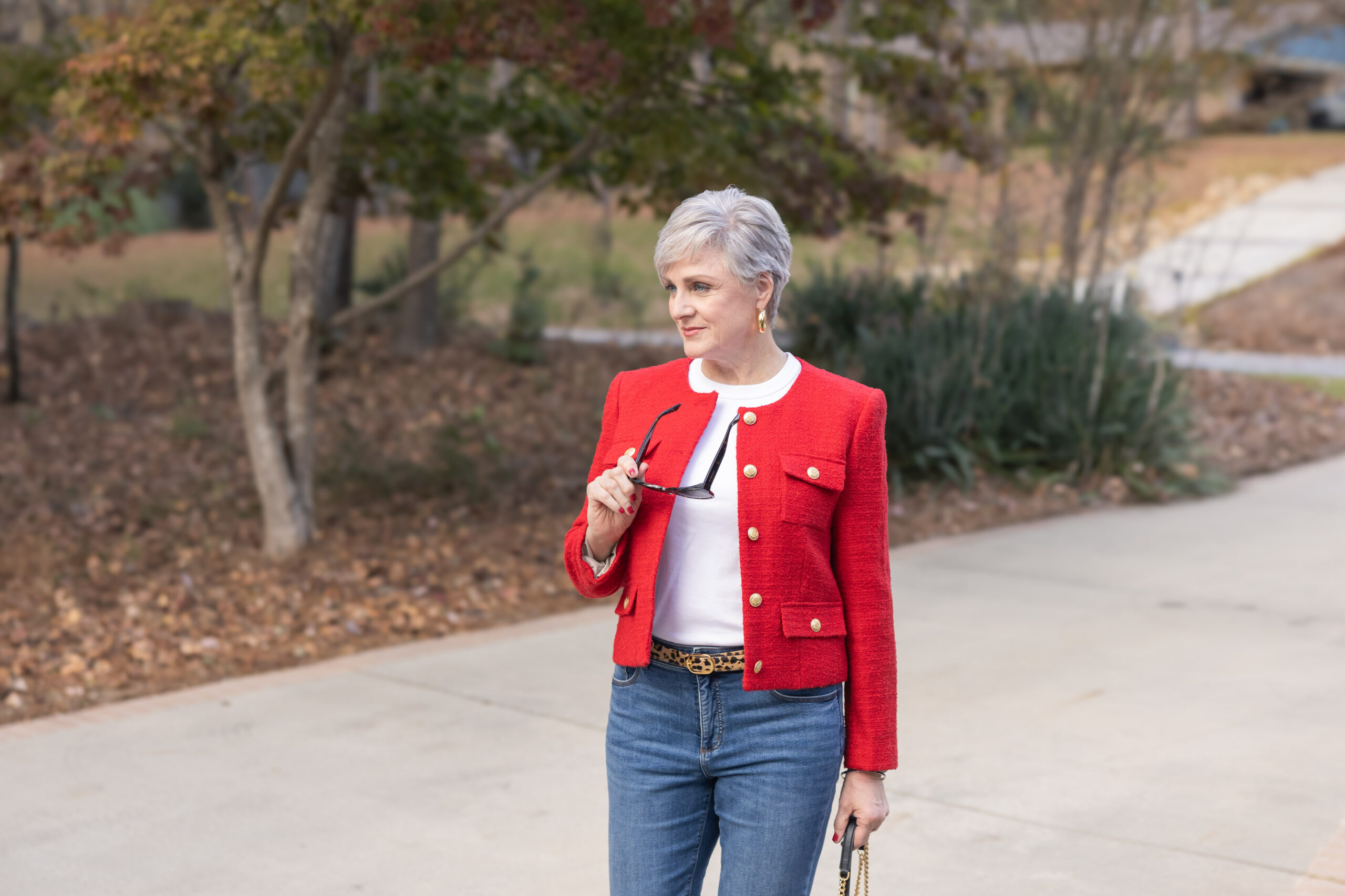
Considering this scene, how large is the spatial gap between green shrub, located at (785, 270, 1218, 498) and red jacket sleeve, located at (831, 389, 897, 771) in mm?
7421

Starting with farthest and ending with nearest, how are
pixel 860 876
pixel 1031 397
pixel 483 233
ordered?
pixel 1031 397 → pixel 483 233 → pixel 860 876

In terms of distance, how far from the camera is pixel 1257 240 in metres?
25.4

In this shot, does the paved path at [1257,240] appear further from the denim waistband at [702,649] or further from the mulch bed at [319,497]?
the denim waistband at [702,649]

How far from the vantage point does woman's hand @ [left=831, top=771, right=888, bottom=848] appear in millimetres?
2352

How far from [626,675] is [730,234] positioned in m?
0.78

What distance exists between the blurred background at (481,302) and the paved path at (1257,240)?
552 cm

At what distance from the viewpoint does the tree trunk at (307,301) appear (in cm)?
723

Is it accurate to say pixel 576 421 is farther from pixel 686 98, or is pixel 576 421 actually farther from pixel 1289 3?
pixel 1289 3

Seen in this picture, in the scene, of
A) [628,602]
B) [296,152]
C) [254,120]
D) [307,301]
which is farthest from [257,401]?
[628,602]

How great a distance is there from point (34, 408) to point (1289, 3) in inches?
488

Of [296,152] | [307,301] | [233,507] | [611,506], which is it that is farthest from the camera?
[233,507]

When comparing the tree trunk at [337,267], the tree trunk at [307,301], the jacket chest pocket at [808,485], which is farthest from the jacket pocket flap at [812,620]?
the tree trunk at [337,267]

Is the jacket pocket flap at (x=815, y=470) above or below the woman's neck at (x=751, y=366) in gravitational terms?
below

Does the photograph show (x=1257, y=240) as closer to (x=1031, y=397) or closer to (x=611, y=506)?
(x=1031, y=397)
